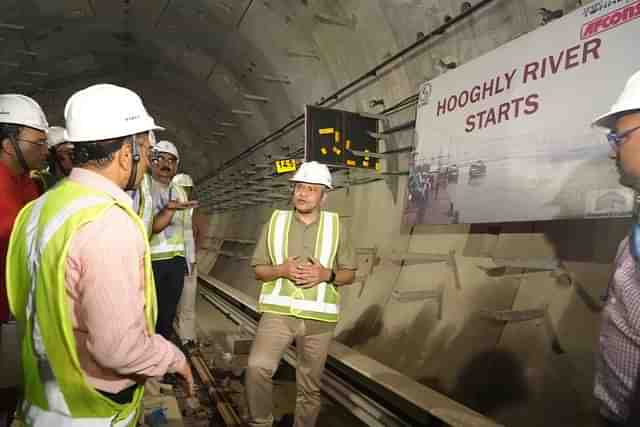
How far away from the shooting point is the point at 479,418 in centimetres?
322

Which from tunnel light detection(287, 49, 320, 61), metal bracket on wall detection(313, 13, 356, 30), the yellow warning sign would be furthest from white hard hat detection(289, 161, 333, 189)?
tunnel light detection(287, 49, 320, 61)

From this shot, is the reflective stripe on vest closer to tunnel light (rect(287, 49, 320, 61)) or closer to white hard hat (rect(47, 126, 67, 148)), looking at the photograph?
white hard hat (rect(47, 126, 67, 148))

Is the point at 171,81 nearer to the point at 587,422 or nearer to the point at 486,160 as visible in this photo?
the point at 486,160

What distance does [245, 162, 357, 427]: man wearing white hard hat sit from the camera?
10.7 feet

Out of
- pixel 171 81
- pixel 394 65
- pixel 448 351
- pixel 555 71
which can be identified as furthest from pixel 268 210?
pixel 555 71

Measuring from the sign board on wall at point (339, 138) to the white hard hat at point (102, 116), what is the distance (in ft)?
12.2

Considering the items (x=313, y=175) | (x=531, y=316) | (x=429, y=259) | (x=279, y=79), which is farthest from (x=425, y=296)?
(x=279, y=79)

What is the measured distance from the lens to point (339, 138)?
580 cm

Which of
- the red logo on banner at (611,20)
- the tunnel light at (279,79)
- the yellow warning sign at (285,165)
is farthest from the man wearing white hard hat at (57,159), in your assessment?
the tunnel light at (279,79)

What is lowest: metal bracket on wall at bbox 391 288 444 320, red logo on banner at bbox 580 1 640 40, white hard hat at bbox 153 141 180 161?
metal bracket on wall at bbox 391 288 444 320

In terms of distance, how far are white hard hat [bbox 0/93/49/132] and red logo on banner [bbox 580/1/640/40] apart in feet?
12.6

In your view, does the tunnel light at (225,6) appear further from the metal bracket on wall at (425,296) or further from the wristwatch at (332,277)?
the wristwatch at (332,277)

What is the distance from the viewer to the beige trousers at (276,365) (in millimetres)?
3209

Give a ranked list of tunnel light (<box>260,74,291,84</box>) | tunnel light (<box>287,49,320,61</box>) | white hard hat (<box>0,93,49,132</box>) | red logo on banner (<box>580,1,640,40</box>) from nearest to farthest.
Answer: red logo on banner (<box>580,1,640,40</box>)
white hard hat (<box>0,93,49,132</box>)
tunnel light (<box>287,49,320,61</box>)
tunnel light (<box>260,74,291,84</box>)
